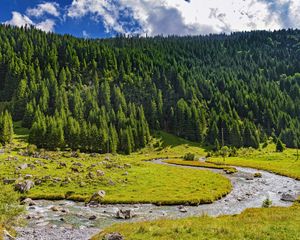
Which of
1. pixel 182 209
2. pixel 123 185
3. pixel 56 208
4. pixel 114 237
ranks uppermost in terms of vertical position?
pixel 114 237

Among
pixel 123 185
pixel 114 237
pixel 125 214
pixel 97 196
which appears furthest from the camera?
pixel 123 185

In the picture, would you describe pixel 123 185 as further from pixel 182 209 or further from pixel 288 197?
pixel 288 197

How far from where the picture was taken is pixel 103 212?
1722 inches

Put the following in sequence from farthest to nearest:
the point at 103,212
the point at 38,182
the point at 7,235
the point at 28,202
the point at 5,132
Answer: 1. the point at 5,132
2. the point at 38,182
3. the point at 28,202
4. the point at 103,212
5. the point at 7,235

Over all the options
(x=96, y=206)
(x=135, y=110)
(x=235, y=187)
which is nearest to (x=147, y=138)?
(x=135, y=110)

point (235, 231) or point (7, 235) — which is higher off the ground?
point (235, 231)

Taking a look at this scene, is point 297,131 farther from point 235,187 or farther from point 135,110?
point 235,187

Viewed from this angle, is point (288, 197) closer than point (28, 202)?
No

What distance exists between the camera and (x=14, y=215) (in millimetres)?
32281

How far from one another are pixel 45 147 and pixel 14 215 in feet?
355

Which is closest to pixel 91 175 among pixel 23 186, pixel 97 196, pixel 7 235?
pixel 97 196

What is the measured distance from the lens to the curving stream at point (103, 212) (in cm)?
3384

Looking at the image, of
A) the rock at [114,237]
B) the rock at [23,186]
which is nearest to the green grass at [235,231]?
the rock at [114,237]

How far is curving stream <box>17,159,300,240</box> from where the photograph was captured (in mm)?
33844
